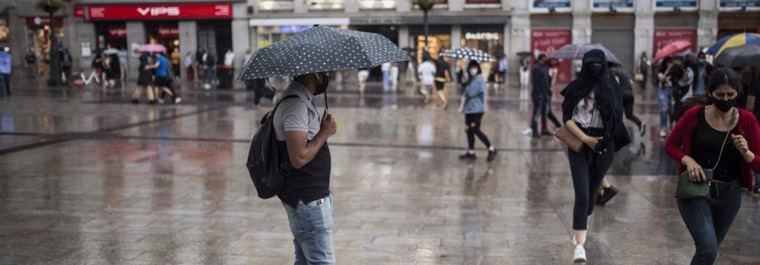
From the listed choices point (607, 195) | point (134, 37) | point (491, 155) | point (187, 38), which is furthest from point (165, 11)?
point (607, 195)

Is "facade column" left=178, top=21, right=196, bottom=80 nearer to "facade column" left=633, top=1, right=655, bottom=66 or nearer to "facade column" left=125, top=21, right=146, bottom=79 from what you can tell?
"facade column" left=125, top=21, right=146, bottom=79

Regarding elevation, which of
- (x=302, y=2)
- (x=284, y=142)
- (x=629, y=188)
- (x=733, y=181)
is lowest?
(x=629, y=188)

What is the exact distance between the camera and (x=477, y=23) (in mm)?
34406

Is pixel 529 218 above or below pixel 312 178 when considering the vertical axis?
below

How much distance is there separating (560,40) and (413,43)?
6900 millimetres

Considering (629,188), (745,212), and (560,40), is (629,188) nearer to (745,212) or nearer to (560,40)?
(745,212)

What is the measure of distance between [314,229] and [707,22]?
3349 cm

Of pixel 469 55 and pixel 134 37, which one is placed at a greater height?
pixel 134 37

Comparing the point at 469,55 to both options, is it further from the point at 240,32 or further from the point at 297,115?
the point at 240,32

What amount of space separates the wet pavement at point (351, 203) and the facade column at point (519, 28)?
19.8m

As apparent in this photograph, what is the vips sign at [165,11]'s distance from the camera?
36656mm

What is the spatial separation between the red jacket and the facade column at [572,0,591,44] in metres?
30.6

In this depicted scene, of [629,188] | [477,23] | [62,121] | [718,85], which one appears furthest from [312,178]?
[477,23]

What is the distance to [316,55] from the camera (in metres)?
3.80
